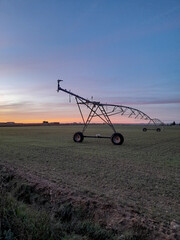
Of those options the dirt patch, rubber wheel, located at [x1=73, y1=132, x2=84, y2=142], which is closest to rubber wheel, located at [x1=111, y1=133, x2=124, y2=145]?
rubber wheel, located at [x1=73, y1=132, x2=84, y2=142]

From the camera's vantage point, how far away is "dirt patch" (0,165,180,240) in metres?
3.67

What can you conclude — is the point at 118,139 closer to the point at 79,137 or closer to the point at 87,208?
the point at 79,137

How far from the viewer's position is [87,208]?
4.63 meters

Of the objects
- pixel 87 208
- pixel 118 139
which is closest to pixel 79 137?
pixel 118 139

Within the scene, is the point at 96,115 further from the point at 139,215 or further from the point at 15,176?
the point at 139,215

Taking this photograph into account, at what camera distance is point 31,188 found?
5.99m

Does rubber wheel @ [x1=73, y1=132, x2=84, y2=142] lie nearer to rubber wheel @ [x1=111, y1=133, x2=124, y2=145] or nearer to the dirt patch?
rubber wheel @ [x1=111, y1=133, x2=124, y2=145]

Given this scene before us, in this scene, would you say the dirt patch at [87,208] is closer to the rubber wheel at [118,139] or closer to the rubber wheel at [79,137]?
the rubber wheel at [118,139]

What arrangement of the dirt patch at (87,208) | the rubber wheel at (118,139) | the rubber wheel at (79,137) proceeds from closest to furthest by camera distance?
the dirt patch at (87,208)
the rubber wheel at (118,139)
the rubber wheel at (79,137)

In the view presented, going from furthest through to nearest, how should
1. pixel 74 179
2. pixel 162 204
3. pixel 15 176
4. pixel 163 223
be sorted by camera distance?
1. pixel 15 176
2. pixel 74 179
3. pixel 162 204
4. pixel 163 223

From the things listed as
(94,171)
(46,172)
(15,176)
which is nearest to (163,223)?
(94,171)

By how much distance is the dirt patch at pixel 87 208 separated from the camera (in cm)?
367

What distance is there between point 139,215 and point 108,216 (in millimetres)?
688

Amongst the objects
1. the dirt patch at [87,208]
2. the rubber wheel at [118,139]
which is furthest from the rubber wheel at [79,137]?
the dirt patch at [87,208]
